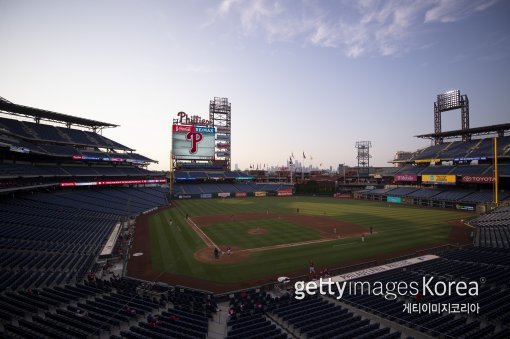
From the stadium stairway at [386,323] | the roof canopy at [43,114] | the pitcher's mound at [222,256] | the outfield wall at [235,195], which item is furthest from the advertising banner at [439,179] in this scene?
the roof canopy at [43,114]

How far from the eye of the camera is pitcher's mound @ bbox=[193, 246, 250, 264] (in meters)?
27.8

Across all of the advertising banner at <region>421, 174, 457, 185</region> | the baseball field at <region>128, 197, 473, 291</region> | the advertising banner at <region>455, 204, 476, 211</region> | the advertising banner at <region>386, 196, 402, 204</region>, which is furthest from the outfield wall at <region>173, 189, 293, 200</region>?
the advertising banner at <region>455, 204, 476, 211</region>

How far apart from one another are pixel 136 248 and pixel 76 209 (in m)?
18.2

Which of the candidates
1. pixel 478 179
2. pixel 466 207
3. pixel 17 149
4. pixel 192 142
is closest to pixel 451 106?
pixel 478 179

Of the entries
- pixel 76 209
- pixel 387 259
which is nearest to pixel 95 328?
pixel 387 259

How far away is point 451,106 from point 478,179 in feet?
103

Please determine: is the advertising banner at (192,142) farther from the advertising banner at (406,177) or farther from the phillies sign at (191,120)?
the advertising banner at (406,177)

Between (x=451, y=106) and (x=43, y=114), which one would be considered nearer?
(x=43, y=114)

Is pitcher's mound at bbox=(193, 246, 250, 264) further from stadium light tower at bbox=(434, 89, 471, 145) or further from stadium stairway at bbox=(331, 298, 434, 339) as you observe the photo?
stadium light tower at bbox=(434, 89, 471, 145)

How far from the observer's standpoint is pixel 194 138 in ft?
292

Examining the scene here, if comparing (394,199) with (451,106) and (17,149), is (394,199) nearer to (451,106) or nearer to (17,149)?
(451,106)

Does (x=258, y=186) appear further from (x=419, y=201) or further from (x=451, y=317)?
(x=451, y=317)

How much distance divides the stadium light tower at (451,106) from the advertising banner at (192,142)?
2765 inches

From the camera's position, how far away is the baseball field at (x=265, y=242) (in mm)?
25047
